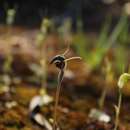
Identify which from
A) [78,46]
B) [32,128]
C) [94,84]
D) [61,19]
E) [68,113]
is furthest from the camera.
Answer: [61,19]

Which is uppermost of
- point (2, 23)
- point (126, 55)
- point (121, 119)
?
point (2, 23)

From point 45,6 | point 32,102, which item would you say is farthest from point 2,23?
point 32,102

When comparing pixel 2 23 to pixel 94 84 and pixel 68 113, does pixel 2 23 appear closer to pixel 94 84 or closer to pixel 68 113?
pixel 94 84

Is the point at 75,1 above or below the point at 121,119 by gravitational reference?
above

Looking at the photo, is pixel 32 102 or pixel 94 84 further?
pixel 94 84

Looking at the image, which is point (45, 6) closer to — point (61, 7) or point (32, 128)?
point (61, 7)

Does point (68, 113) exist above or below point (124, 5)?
below

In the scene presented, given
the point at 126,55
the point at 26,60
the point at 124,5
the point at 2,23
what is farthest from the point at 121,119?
the point at 124,5

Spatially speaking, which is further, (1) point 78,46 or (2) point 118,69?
(1) point 78,46

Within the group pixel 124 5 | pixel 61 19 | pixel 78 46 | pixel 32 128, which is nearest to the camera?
pixel 32 128

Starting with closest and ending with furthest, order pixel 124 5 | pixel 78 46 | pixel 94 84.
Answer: pixel 94 84 < pixel 78 46 < pixel 124 5
